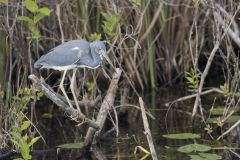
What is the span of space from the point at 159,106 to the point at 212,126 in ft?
3.28

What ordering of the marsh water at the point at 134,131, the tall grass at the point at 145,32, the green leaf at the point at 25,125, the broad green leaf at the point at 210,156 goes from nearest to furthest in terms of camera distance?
the green leaf at the point at 25,125, the broad green leaf at the point at 210,156, the marsh water at the point at 134,131, the tall grass at the point at 145,32

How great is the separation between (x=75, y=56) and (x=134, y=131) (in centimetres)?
107

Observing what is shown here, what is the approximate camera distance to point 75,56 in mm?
4945

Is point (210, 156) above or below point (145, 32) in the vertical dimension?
below

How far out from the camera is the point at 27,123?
4.55 meters

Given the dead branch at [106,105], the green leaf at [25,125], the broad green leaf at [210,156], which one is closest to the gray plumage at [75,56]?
the dead branch at [106,105]

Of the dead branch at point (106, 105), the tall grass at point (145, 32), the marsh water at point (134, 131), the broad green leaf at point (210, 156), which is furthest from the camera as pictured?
the tall grass at point (145, 32)

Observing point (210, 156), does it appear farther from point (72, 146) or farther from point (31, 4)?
point (31, 4)

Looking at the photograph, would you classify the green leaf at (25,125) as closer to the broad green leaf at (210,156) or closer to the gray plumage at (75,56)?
the gray plumage at (75,56)

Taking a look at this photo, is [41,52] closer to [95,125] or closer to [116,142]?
[116,142]

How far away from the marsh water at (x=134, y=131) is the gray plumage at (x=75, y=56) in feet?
2.25

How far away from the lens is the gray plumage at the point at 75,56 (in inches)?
194

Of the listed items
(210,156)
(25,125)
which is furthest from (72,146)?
(210,156)

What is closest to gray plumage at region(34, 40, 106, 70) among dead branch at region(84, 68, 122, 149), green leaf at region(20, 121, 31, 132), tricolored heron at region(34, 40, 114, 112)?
tricolored heron at region(34, 40, 114, 112)
